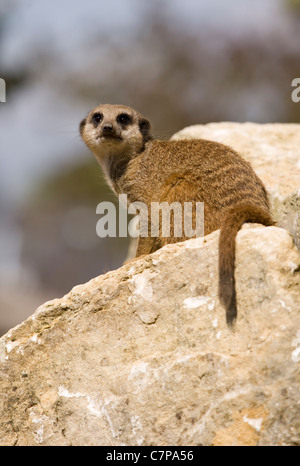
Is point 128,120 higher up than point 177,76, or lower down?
lower down

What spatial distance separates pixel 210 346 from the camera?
11.1ft

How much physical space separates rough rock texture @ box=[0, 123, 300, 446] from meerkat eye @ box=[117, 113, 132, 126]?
224 centimetres

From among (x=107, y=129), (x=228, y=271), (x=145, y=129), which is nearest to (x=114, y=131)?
(x=107, y=129)

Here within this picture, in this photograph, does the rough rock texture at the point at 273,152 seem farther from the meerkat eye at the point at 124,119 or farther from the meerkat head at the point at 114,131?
the meerkat eye at the point at 124,119

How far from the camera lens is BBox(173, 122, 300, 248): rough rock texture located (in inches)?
209

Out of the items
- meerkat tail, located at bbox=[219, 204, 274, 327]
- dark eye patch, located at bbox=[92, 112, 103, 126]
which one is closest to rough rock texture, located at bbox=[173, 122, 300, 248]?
meerkat tail, located at bbox=[219, 204, 274, 327]

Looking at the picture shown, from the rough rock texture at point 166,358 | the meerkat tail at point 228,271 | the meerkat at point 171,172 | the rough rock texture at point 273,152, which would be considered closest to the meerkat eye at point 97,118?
the meerkat at point 171,172

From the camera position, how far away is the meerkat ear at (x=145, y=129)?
6.01 metres

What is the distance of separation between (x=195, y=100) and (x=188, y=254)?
11.0 meters

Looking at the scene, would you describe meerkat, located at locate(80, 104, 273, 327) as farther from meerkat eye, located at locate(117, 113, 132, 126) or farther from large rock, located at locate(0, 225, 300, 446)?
large rock, located at locate(0, 225, 300, 446)

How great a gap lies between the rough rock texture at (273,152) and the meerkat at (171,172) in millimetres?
439

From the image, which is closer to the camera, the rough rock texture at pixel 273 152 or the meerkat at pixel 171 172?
the meerkat at pixel 171 172
